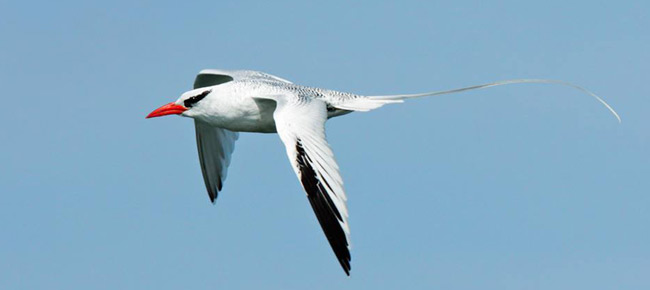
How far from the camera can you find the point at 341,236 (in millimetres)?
18922

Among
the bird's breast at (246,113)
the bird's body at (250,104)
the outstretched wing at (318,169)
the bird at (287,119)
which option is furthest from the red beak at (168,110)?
the outstretched wing at (318,169)

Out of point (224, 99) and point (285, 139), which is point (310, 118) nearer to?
point (285, 139)

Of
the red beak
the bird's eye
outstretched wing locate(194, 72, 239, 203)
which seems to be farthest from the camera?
outstretched wing locate(194, 72, 239, 203)

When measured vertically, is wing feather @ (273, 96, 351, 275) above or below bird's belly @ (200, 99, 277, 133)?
below

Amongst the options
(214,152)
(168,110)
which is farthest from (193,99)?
(214,152)

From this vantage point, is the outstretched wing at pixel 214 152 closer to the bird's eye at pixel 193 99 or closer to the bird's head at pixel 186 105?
the bird's head at pixel 186 105

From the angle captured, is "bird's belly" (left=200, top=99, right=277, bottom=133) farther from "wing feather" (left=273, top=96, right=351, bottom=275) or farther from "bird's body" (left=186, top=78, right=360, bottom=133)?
"wing feather" (left=273, top=96, right=351, bottom=275)

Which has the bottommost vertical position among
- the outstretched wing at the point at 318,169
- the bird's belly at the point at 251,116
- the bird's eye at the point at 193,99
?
the outstretched wing at the point at 318,169

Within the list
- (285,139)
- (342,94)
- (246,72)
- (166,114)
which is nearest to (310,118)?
(285,139)

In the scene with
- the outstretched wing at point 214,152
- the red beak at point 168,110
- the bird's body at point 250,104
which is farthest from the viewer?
the outstretched wing at point 214,152

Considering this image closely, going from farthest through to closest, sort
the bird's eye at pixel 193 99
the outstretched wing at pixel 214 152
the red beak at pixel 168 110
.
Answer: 1. the outstretched wing at pixel 214 152
2. the red beak at pixel 168 110
3. the bird's eye at pixel 193 99

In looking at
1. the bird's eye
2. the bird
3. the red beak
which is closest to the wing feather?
the bird

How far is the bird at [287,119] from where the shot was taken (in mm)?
19312

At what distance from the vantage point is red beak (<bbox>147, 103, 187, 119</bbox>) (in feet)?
80.8
